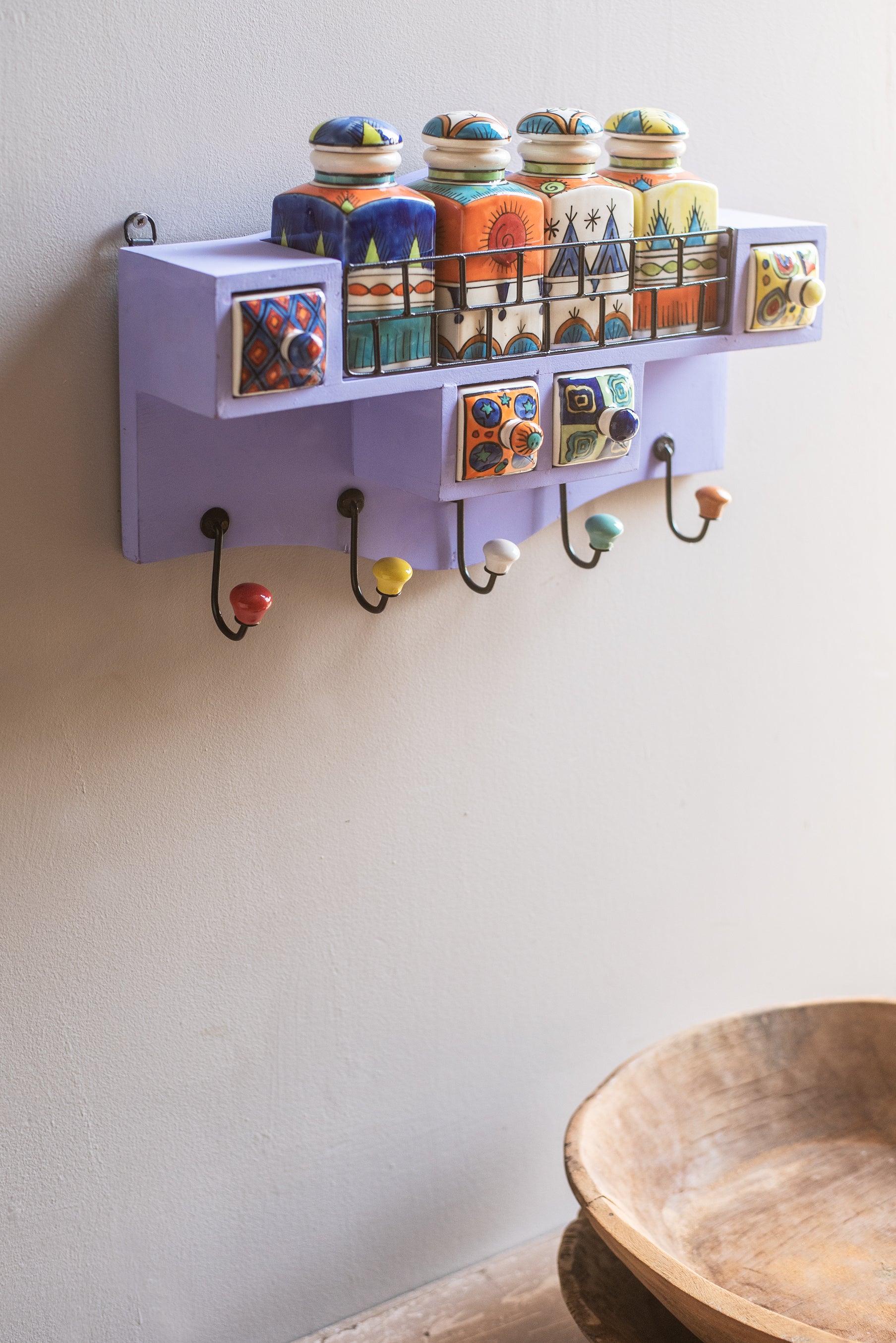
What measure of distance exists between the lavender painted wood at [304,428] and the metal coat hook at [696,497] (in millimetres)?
47

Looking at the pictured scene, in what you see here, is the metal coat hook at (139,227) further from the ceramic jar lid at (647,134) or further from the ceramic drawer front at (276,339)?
the ceramic jar lid at (647,134)

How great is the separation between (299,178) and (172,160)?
0.10 m

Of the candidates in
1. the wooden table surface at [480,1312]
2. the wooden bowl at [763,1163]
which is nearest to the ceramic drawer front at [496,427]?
the wooden bowl at [763,1163]

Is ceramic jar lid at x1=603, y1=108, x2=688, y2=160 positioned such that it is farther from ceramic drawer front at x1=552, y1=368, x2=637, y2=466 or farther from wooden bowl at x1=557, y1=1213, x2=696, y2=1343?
wooden bowl at x1=557, y1=1213, x2=696, y2=1343

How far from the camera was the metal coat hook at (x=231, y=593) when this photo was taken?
0.95 metres

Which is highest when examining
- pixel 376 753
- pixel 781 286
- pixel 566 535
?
pixel 781 286

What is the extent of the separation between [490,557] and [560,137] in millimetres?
308

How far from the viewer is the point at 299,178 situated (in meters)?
0.98

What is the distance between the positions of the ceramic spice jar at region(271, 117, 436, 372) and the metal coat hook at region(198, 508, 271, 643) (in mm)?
172

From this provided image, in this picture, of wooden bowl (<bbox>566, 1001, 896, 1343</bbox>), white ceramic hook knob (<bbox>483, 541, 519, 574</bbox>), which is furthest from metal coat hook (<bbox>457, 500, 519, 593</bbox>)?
wooden bowl (<bbox>566, 1001, 896, 1343</bbox>)

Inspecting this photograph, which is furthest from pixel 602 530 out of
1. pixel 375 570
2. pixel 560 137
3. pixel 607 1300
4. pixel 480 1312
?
pixel 480 1312

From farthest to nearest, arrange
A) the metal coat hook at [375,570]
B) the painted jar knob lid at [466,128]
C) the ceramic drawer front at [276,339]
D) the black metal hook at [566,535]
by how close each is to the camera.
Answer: the black metal hook at [566,535] → the metal coat hook at [375,570] → the painted jar knob lid at [466,128] → the ceramic drawer front at [276,339]

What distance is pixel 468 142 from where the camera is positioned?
91 centimetres

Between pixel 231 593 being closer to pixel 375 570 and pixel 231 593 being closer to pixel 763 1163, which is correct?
pixel 375 570
